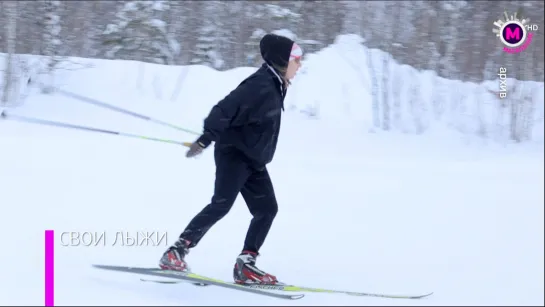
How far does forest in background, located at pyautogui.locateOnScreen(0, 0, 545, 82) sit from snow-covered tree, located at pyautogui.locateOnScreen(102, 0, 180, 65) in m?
0.01

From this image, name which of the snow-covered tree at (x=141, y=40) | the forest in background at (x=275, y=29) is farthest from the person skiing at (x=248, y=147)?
the snow-covered tree at (x=141, y=40)

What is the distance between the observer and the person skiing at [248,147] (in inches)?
169

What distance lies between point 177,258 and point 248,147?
2.37ft

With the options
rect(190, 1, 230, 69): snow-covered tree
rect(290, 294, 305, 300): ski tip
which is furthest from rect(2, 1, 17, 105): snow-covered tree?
rect(290, 294, 305, 300): ski tip

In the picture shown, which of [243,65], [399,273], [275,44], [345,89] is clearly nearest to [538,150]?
[345,89]

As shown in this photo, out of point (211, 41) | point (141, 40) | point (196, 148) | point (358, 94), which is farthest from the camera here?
point (211, 41)

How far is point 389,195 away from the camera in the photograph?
7.22m

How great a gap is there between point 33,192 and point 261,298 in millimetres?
2509

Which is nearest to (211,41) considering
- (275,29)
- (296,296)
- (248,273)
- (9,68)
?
(275,29)

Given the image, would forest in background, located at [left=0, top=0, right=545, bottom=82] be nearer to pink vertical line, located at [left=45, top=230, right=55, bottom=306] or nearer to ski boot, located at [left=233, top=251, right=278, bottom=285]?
ski boot, located at [left=233, top=251, right=278, bottom=285]

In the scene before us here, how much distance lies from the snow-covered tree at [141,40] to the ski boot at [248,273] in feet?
22.0

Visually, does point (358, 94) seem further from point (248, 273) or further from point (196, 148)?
point (196, 148)

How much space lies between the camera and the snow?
5062mm

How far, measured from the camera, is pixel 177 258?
14.7 feet
